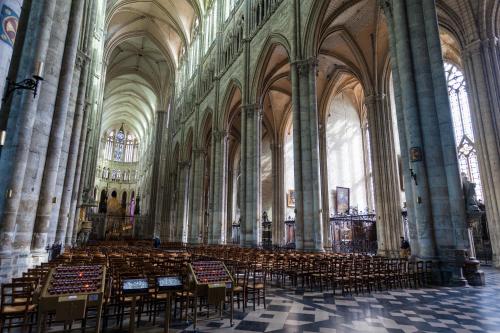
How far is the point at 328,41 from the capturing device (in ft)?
68.0

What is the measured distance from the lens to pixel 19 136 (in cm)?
686

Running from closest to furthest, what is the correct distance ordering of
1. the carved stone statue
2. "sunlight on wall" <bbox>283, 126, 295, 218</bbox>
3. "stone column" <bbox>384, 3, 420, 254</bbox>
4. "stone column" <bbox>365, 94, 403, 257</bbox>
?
the carved stone statue, "stone column" <bbox>384, 3, 420, 254</bbox>, "stone column" <bbox>365, 94, 403, 257</bbox>, "sunlight on wall" <bbox>283, 126, 295, 218</bbox>

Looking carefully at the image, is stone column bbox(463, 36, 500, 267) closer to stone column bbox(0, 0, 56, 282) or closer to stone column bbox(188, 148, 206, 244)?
stone column bbox(0, 0, 56, 282)

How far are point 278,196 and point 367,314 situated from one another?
24048mm

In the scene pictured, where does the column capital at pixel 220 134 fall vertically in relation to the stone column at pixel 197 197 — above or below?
above

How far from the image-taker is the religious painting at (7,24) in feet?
14.0

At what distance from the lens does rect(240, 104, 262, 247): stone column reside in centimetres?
1860

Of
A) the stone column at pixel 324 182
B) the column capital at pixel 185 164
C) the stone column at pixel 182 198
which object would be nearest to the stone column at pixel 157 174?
the stone column at pixel 182 198

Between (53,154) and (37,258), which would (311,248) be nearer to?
(37,258)

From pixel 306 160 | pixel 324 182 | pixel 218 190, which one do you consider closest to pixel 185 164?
pixel 218 190

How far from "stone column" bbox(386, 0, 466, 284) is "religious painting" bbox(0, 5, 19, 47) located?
9767mm

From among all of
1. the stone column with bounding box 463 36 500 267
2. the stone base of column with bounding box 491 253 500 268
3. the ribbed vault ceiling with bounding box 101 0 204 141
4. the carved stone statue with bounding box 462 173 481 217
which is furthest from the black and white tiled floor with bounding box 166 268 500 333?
the ribbed vault ceiling with bounding box 101 0 204 141

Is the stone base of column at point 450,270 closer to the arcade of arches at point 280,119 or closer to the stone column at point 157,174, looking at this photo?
the arcade of arches at point 280,119

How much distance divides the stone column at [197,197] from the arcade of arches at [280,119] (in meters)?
0.14
